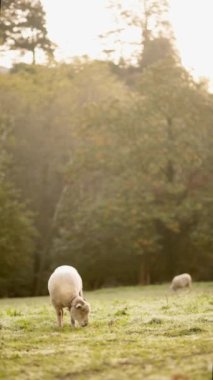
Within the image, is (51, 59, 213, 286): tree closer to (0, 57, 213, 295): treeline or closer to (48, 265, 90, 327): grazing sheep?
(0, 57, 213, 295): treeline

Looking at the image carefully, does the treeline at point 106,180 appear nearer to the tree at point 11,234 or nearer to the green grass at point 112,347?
the tree at point 11,234

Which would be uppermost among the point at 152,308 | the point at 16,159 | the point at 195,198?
the point at 16,159

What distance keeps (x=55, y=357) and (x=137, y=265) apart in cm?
3017

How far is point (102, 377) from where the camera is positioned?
7.41 meters

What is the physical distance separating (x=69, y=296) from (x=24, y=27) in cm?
3141

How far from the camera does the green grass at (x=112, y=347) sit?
7.66m

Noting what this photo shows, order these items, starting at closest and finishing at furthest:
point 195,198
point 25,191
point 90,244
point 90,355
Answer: point 90,355 < point 195,198 < point 90,244 < point 25,191

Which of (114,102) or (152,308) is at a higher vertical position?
(114,102)

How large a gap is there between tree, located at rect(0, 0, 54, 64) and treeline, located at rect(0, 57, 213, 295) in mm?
2519

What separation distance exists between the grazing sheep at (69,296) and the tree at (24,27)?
991 inches

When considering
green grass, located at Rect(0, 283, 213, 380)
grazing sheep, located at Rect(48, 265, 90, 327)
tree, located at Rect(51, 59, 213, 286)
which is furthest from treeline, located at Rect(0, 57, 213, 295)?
grazing sheep, located at Rect(48, 265, 90, 327)

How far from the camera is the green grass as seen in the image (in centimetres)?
766

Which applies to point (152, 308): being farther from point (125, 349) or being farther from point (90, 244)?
point (90, 244)

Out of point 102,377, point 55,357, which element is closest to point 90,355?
point 55,357
